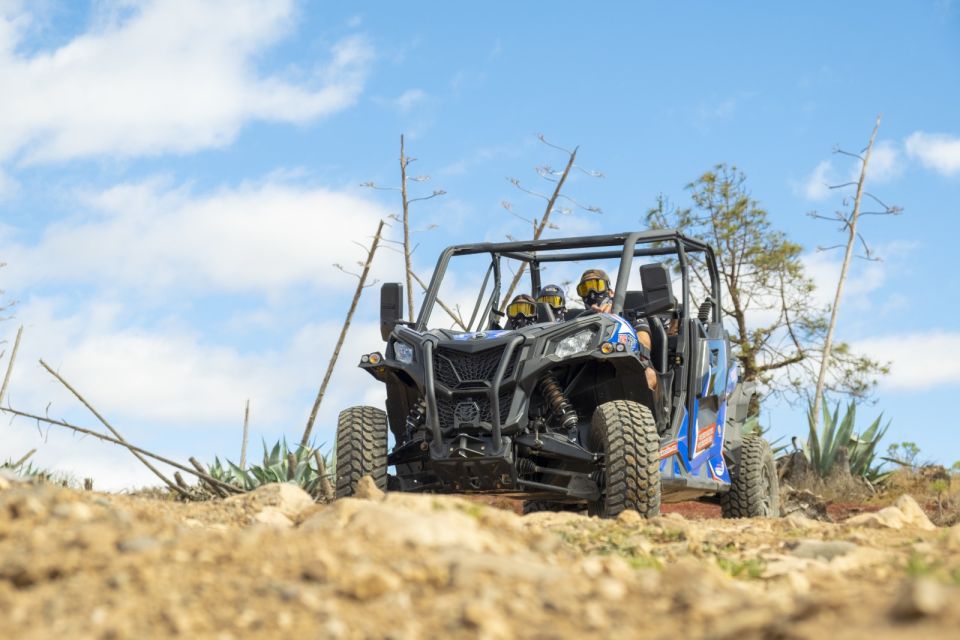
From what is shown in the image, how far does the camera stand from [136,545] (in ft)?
13.2

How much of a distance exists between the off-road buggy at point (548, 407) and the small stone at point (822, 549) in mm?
2288

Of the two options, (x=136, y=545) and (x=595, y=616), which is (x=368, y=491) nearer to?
(x=136, y=545)

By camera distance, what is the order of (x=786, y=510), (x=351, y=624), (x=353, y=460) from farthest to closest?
(x=786, y=510), (x=353, y=460), (x=351, y=624)

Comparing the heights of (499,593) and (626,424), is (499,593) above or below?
below

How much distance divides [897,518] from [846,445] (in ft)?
34.7

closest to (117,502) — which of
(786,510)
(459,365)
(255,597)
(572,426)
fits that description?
(459,365)

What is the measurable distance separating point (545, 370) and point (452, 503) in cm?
336

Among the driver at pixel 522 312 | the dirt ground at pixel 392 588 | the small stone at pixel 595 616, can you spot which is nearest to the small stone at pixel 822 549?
the dirt ground at pixel 392 588

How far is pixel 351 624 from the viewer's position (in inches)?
134

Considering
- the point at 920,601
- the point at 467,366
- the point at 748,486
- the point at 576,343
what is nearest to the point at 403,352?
the point at 467,366

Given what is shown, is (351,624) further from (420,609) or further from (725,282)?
(725,282)

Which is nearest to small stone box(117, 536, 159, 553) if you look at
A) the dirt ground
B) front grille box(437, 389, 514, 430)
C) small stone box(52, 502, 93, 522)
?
the dirt ground

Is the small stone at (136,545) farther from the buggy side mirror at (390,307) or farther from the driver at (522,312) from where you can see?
the driver at (522,312)

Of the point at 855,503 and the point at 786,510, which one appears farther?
the point at 855,503
